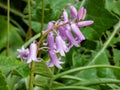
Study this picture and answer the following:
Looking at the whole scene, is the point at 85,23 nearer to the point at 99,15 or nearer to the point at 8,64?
the point at 8,64

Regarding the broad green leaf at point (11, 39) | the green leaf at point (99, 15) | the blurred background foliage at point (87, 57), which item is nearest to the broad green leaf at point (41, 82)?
the blurred background foliage at point (87, 57)

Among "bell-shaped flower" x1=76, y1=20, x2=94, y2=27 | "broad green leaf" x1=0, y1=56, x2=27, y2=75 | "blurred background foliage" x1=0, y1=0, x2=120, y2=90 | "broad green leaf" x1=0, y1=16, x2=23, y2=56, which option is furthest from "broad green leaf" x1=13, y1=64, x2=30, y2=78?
"broad green leaf" x1=0, y1=16, x2=23, y2=56

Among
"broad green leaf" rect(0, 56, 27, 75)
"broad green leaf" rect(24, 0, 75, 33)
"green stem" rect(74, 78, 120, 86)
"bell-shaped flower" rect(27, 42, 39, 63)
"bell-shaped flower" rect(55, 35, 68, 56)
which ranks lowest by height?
"green stem" rect(74, 78, 120, 86)

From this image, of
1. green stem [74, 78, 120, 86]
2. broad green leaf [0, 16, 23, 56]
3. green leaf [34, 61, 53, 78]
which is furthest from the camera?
broad green leaf [0, 16, 23, 56]

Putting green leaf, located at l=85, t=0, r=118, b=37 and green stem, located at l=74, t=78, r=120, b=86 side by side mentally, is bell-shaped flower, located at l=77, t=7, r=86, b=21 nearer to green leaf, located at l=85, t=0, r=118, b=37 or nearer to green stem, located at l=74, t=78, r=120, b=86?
green stem, located at l=74, t=78, r=120, b=86

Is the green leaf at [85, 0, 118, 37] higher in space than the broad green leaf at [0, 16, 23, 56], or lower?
higher

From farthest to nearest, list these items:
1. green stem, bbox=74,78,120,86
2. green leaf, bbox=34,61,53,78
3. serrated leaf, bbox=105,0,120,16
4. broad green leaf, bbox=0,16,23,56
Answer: broad green leaf, bbox=0,16,23,56 → serrated leaf, bbox=105,0,120,16 → green stem, bbox=74,78,120,86 → green leaf, bbox=34,61,53,78

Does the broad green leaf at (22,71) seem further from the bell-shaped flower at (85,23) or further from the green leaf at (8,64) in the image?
the bell-shaped flower at (85,23)

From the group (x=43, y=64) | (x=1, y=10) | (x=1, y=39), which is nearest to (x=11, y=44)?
(x=1, y=39)
